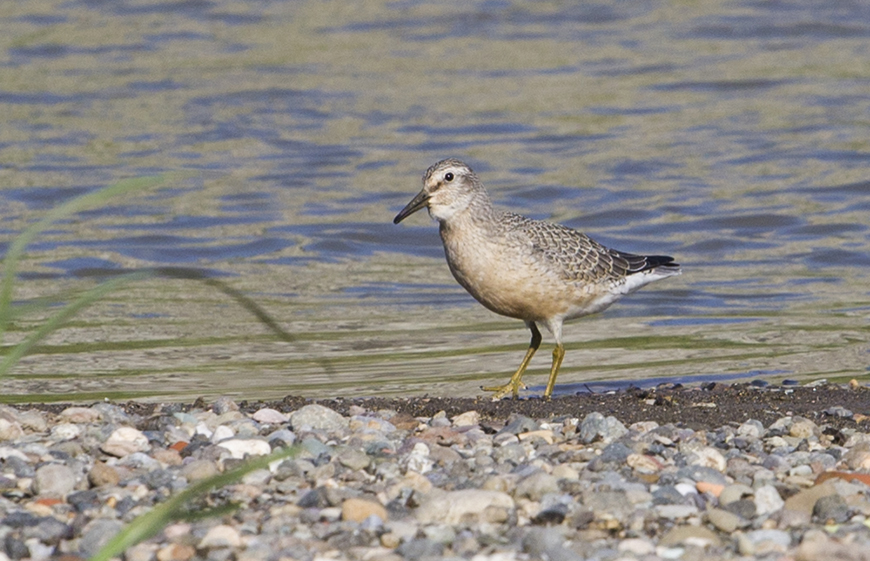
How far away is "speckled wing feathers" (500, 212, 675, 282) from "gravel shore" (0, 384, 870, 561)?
163 centimetres

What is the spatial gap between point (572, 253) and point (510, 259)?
1.75 ft

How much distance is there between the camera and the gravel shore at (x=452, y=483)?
13.2ft

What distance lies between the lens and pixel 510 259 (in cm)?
749

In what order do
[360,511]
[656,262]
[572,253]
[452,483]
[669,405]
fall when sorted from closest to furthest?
[360,511] → [452,483] → [669,405] → [572,253] → [656,262]

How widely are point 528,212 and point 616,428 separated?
762 cm

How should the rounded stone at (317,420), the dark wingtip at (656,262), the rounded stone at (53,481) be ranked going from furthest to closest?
1. the dark wingtip at (656,262)
2. the rounded stone at (317,420)
3. the rounded stone at (53,481)

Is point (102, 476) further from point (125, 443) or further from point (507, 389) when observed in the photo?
point (507, 389)

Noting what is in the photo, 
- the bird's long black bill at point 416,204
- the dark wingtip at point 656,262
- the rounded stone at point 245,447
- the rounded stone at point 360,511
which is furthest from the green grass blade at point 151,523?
the dark wingtip at point 656,262

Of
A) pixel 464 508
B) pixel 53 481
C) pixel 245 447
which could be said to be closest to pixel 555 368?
pixel 245 447

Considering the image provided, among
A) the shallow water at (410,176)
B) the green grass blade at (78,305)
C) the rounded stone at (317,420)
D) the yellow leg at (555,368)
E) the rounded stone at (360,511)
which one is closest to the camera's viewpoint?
the green grass blade at (78,305)

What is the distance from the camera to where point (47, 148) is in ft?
48.8

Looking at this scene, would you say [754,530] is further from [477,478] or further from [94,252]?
[94,252]

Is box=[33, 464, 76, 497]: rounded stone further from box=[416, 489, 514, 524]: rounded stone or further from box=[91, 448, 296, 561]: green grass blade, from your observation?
box=[416, 489, 514, 524]: rounded stone

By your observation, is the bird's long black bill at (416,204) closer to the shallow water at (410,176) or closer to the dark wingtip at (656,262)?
the shallow water at (410,176)
